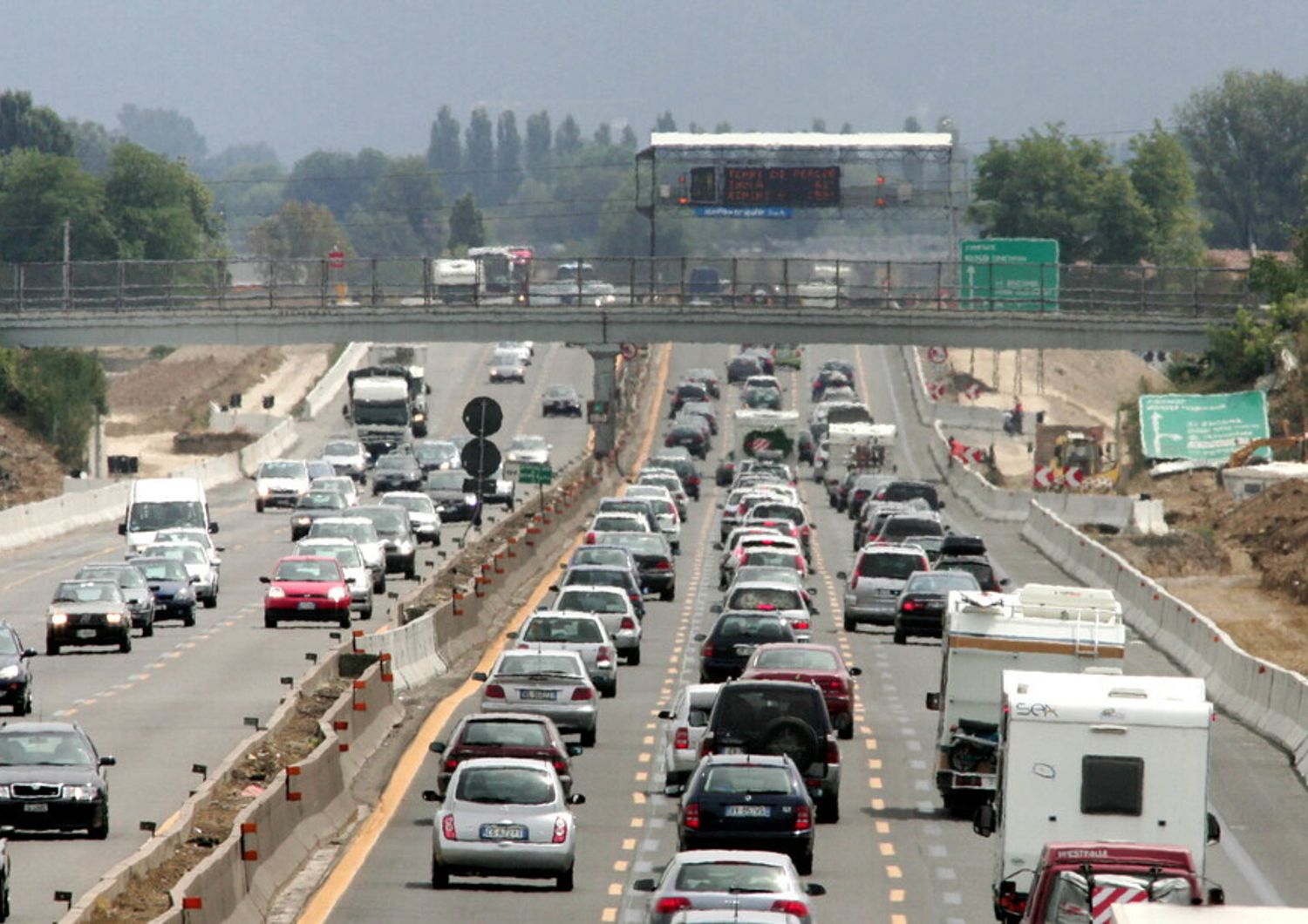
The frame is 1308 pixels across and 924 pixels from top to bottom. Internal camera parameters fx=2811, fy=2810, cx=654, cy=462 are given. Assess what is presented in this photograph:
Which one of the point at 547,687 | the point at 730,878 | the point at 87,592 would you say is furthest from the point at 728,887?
the point at 87,592

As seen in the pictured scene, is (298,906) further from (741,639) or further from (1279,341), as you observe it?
(1279,341)

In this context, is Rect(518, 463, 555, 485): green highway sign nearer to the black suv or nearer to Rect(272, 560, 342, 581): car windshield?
Rect(272, 560, 342, 581): car windshield

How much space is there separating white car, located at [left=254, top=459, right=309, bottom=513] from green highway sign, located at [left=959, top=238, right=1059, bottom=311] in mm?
21881

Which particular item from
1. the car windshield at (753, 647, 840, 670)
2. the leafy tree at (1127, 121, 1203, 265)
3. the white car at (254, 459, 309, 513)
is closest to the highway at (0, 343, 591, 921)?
the white car at (254, 459, 309, 513)

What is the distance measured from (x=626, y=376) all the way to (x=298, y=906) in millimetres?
112933

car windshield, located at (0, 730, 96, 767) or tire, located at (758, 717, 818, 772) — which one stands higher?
car windshield, located at (0, 730, 96, 767)

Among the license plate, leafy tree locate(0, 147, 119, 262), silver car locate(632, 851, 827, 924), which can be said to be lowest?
the license plate

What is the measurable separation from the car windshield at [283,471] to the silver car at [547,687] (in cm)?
5070

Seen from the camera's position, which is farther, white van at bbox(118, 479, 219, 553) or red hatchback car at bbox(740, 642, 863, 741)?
white van at bbox(118, 479, 219, 553)

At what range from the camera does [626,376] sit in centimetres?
13662

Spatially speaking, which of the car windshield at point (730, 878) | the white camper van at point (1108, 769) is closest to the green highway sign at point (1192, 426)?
the white camper van at point (1108, 769)

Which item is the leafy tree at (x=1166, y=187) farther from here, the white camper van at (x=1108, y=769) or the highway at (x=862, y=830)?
the white camper van at (x=1108, y=769)

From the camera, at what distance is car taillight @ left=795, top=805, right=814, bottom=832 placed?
84.1 ft

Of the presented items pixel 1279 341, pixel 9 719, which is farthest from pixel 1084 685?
pixel 1279 341
